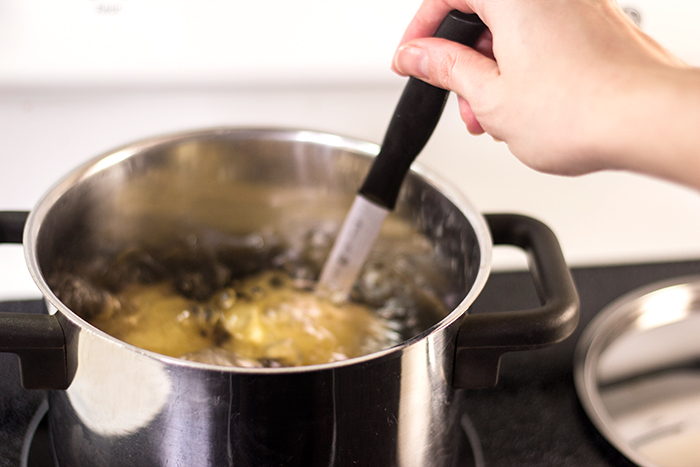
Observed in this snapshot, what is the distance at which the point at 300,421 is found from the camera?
0.34 metres

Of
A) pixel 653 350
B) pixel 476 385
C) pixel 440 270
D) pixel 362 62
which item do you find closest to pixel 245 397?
pixel 476 385

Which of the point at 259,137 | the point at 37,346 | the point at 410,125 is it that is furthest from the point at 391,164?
the point at 37,346

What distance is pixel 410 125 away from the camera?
0.46 m

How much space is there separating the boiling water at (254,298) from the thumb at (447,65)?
0.61 feet

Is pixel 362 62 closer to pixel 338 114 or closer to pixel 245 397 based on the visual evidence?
pixel 338 114

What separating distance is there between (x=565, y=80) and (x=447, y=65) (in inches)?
3.6

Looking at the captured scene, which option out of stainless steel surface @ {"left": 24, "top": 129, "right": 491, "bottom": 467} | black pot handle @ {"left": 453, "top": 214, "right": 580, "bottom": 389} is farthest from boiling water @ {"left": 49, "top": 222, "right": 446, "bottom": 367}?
black pot handle @ {"left": 453, "top": 214, "right": 580, "bottom": 389}

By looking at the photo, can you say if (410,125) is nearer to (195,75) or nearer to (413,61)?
(413,61)

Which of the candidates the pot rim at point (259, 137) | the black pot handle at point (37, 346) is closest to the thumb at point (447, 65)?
the pot rim at point (259, 137)

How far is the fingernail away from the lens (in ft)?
1.37

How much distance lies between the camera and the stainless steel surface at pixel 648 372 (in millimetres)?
563

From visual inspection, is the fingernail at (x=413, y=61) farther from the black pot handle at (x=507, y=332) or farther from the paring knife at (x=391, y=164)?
the black pot handle at (x=507, y=332)

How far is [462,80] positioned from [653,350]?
421 mm

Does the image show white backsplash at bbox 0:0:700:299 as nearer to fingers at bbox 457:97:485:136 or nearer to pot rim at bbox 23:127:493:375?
pot rim at bbox 23:127:493:375
